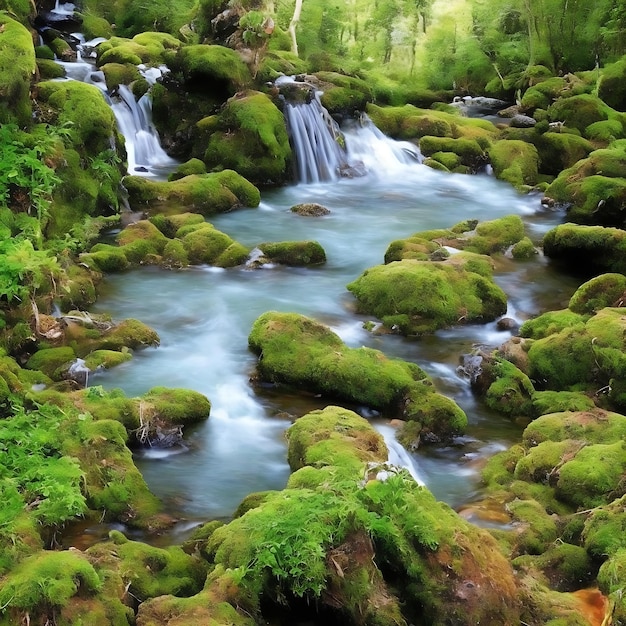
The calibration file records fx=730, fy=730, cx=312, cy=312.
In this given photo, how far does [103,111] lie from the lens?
13969 mm

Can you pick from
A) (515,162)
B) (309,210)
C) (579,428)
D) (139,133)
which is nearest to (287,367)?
(579,428)

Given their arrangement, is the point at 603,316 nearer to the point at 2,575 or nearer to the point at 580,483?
the point at 580,483

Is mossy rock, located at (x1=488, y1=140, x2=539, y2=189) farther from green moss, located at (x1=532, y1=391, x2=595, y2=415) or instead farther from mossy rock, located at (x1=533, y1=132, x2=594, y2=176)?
green moss, located at (x1=532, y1=391, x2=595, y2=415)

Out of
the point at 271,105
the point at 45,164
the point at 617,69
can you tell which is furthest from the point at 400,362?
Answer: the point at 617,69

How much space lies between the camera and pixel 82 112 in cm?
1337

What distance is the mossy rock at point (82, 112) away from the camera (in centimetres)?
1331

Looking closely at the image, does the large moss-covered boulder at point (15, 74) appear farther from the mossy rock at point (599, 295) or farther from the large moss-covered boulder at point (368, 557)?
the mossy rock at point (599, 295)

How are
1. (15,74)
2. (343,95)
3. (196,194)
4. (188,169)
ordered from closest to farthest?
(15,74) → (196,194) → (188,169) → (343,95)

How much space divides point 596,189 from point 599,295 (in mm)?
6405

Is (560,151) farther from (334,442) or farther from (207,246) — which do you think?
(334,442)

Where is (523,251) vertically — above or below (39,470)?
below

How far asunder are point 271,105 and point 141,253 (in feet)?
25.3

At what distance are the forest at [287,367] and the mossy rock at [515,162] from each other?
0.27 feet

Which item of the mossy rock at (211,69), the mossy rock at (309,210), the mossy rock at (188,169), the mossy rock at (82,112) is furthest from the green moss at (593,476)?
the mossy rock at (211,69)
